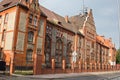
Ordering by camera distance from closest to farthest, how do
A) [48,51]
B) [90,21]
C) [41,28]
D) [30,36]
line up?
[30,36] → [41,28] → [48,51] → [90,21]

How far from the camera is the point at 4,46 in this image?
3328cm

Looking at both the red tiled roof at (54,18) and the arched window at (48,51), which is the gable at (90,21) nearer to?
the red tiled roof at (54,18)

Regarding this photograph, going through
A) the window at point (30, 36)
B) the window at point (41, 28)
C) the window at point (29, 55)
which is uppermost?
the window at point (41, 28)

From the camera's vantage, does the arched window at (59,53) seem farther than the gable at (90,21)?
No

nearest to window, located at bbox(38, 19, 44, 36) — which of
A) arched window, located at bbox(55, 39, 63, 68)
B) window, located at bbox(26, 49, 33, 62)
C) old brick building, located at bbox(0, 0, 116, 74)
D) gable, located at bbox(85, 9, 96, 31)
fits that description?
old brick building, located at bbox(0, 0, 116, 74)

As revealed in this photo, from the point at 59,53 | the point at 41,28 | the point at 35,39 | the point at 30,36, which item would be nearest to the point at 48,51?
the point at 59,53

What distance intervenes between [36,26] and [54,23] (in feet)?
27.8

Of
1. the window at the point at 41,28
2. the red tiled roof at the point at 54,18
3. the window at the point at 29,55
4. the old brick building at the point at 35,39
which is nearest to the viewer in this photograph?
the old brick building at the point at 35,39

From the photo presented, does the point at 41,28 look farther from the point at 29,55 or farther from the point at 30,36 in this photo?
the point at 29,55

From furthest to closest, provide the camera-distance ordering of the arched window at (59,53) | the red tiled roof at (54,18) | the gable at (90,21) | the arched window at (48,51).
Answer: the gable at (90,21) < the red tiled roof at (54,18) < the arched window at (59,53) < the arched window at (48,51)

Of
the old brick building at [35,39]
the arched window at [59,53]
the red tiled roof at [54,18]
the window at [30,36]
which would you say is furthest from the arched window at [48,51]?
the window at [30,36]

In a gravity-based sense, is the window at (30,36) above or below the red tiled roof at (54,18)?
below

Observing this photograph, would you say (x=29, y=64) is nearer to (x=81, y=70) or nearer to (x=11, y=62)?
(x=11, y=62)

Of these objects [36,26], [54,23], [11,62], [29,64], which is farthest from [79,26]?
[11,62]
